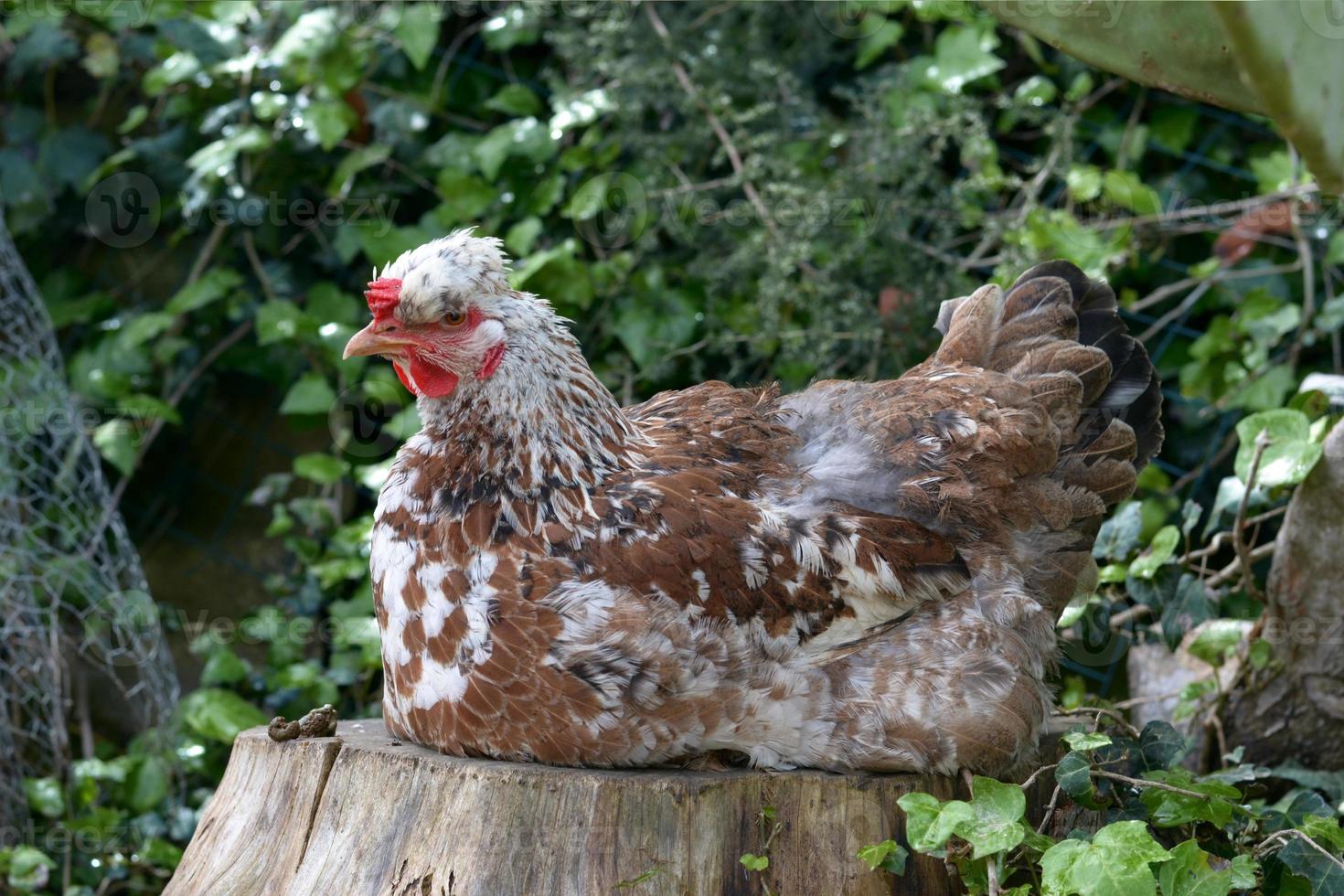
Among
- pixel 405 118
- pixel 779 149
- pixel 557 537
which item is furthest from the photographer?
pixel 405 118

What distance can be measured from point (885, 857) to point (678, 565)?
0.55 meters

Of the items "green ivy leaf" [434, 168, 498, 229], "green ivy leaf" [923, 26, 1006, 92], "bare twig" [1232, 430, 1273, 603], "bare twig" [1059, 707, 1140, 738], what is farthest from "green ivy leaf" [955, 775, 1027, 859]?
"green ivy leaf" [434, 168, 498, 229]

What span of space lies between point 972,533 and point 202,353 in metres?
3.28

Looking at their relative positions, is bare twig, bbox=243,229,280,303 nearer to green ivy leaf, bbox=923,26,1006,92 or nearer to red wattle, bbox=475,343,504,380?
green ivy leaf, bbox=923,26,1006,92

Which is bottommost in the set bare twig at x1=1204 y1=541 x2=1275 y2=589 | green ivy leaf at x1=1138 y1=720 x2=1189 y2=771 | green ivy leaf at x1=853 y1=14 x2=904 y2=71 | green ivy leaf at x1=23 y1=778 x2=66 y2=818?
green ivy leaf at x1=23 y1=778 x2=66 y2=818

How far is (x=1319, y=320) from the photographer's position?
3.90 meters

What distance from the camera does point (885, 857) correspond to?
6.38 feet

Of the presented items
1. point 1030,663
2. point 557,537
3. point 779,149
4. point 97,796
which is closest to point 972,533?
point 1030,663

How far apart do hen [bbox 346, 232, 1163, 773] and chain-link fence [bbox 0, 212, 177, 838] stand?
77.1 inches

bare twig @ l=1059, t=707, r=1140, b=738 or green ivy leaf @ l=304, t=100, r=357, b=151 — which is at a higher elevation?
green ivy leaf @ l=304, t=100, r=357, b=151

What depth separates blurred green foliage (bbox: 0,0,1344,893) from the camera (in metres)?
3.90

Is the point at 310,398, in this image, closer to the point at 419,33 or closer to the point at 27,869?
the point at 419,33

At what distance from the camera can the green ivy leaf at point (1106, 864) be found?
1.87m

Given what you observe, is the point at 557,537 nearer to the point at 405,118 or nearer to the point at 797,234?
the point at 797,234
